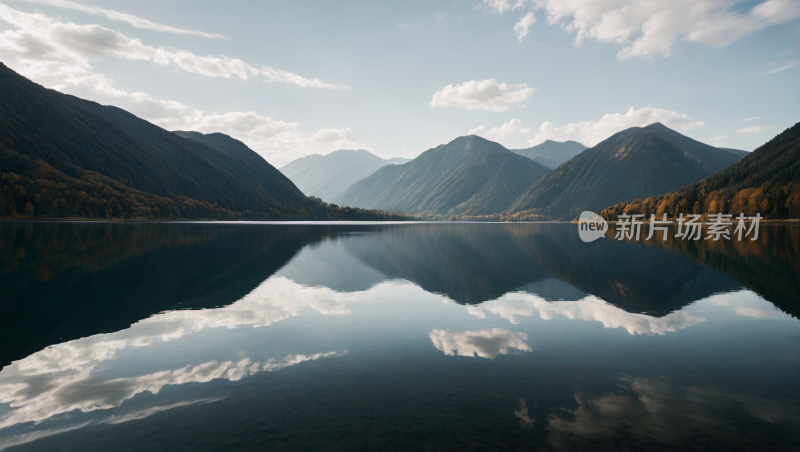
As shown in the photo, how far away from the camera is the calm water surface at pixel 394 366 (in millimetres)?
9445

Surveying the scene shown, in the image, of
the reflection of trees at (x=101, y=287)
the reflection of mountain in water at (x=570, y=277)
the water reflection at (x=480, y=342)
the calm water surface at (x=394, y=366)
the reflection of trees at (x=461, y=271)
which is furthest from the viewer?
the reflection of trees at (x=461, y=271)

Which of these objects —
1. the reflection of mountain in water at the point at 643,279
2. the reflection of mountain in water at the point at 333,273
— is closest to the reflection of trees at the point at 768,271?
the reflection of mountain in water at the point at 643,279

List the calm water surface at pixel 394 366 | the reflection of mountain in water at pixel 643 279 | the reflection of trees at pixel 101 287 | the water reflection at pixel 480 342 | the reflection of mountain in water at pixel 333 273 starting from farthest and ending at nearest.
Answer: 1. the reflection of mountain in water at pixel 333 273
2. the reflection of mountain in water at pixel 643 279
3. the reflection of trees at pixel 101 287
4. the water reflection at pixel 480 342
5. the calm water surface at pixel 394 366

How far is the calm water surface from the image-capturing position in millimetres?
9445

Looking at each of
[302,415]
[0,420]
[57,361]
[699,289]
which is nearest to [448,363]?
[302,415]

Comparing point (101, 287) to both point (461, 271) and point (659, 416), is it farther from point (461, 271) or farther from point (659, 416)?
point (659, 416)

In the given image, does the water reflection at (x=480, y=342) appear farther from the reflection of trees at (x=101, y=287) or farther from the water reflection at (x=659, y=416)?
the reflection of trees at (x=101, y=287)

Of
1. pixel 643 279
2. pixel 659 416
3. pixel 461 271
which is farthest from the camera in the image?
pixel 461 271

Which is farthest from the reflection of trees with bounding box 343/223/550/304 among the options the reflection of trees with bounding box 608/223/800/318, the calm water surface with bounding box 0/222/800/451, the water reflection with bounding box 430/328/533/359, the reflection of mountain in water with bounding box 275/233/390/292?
the reflection of trees with bounding box 608/223/800/318

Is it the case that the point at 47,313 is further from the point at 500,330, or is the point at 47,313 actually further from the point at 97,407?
the point at 500,330

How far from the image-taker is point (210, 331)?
18469 millimetres

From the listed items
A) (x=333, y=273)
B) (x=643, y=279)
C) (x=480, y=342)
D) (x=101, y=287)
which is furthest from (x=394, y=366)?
(x=643, y=279)

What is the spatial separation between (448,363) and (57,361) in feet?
47.8

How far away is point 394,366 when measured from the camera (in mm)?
13867
